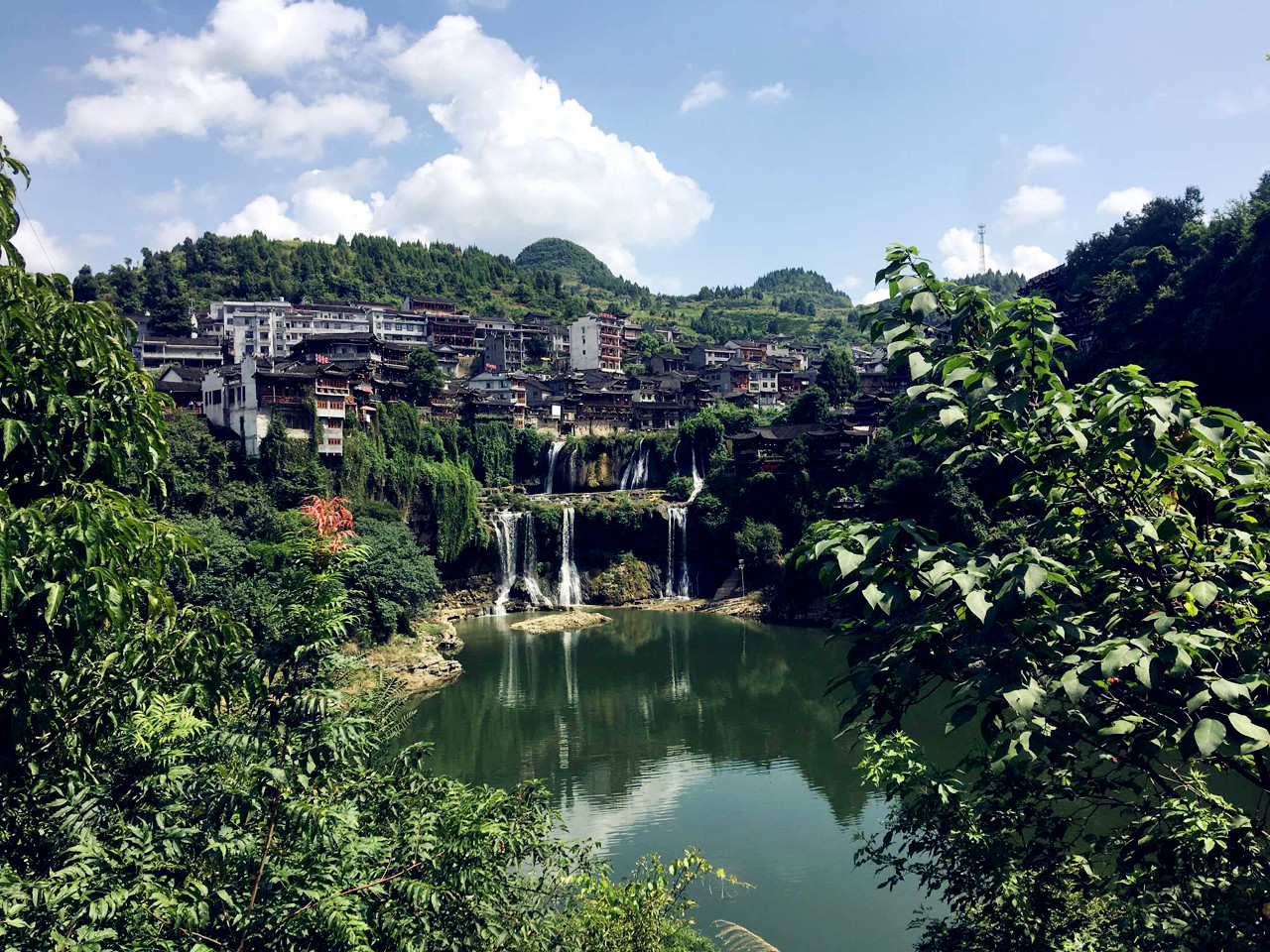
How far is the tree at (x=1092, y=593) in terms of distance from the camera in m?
2.63

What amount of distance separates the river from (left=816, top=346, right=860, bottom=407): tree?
22.0m

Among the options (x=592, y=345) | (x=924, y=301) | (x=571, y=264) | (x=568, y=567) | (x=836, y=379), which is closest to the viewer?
(x=924, y=301)

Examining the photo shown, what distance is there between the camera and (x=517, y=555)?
148ft

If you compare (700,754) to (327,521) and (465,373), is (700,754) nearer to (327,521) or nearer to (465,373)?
(327,521)

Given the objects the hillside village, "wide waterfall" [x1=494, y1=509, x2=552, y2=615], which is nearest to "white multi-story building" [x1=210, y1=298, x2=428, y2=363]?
the hillside village

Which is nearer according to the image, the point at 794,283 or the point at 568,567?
the point at 568,567

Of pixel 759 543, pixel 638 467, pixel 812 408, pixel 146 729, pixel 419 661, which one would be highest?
pixel 812 408

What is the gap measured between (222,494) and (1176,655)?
38.6 meters

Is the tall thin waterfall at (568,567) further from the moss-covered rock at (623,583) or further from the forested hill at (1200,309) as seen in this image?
the forested hill at (1200,309)

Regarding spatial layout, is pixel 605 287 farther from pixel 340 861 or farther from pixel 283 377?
pixel 340 861

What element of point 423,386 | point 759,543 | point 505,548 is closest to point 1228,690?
point 759,543

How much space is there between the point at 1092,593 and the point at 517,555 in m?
42.8

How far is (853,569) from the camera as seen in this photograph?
2.66 metres

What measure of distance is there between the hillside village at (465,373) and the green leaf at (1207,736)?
40.7 meters
